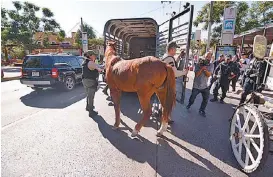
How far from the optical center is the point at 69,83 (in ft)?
24.8

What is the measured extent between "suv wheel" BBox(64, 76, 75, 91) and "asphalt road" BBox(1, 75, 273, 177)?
2.52m

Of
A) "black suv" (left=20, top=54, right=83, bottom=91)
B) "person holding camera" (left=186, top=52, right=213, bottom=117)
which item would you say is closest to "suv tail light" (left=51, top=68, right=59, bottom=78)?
"black suv" (left=20, top=54, right=83, bottom=91)

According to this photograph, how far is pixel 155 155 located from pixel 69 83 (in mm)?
6107

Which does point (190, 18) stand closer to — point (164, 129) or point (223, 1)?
point (164, 129)

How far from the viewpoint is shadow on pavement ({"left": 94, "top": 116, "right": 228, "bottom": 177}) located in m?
2.35

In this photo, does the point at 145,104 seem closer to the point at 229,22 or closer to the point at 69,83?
the point at 69,83

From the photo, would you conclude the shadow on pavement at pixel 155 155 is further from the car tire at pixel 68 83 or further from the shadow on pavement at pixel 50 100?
the car tire at pixel 68 83

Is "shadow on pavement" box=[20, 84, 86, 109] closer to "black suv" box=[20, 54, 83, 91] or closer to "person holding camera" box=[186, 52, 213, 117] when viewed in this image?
"black suv" box=[20, 54, 83, 91]

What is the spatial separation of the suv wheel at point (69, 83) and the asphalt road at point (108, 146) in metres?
2.52

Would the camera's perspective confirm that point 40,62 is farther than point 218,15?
No

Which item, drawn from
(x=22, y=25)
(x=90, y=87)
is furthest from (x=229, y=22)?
(x=22, y=25)

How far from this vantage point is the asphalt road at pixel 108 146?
2383 millimetres

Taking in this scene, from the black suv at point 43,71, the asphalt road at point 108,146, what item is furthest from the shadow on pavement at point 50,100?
the black suv at point 43,71

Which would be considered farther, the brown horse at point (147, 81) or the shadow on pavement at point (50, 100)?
the shadow on pavement at point (50, 100)
